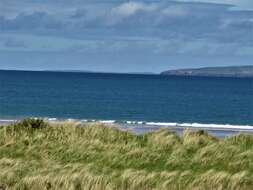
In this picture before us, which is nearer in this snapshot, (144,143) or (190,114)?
(144,143)

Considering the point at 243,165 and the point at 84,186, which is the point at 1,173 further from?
the point at 243,165

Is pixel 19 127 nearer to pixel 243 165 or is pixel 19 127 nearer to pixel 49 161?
pixel 49 161

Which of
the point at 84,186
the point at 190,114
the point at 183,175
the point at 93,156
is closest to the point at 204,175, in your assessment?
the point at 183,175

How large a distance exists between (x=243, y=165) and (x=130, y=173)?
3249 mm

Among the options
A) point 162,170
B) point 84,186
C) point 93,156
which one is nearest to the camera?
point 84,186

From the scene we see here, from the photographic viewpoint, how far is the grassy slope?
15141 mm

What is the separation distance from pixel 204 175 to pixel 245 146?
205 inches

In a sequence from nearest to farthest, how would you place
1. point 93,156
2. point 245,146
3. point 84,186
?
point 84,186, point 93,156, point 245,146

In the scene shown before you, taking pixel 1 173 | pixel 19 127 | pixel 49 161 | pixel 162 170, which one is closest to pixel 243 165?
pixel 162 170

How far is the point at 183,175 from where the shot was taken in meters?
16.0

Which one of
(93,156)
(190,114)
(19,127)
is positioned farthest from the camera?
(190,114)

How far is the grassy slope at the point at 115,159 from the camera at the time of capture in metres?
15.1

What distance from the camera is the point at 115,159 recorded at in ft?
60.3

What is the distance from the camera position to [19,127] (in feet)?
73.5
